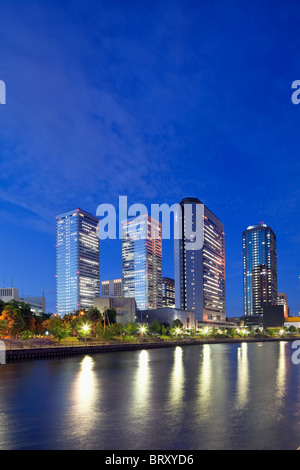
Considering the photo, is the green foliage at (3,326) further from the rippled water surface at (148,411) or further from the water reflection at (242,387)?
the water reflection at (242,387)

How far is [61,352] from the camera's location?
3907 inches

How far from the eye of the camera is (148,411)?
115 feet

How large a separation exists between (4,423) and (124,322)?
161047 mm

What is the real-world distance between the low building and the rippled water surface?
128534 mm

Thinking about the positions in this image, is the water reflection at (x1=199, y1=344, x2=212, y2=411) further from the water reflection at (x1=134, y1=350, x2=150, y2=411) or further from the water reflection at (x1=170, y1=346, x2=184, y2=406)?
the water reflection at (x1=134, y1=350, x2=150, y2=411)

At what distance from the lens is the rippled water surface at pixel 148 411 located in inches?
1046

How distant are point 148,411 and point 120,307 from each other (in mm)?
158562

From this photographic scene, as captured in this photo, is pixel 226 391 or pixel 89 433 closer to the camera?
pixel 89 433

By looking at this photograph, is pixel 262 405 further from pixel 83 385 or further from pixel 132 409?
pixel 83 385

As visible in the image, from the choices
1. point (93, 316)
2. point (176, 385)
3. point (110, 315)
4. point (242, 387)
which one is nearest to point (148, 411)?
point (176, 385)

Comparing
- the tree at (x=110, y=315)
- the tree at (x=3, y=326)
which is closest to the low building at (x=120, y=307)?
the tree at (x=110, y=315)

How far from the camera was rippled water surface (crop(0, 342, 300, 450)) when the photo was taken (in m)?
26.6

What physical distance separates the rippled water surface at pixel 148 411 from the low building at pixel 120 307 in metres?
129
